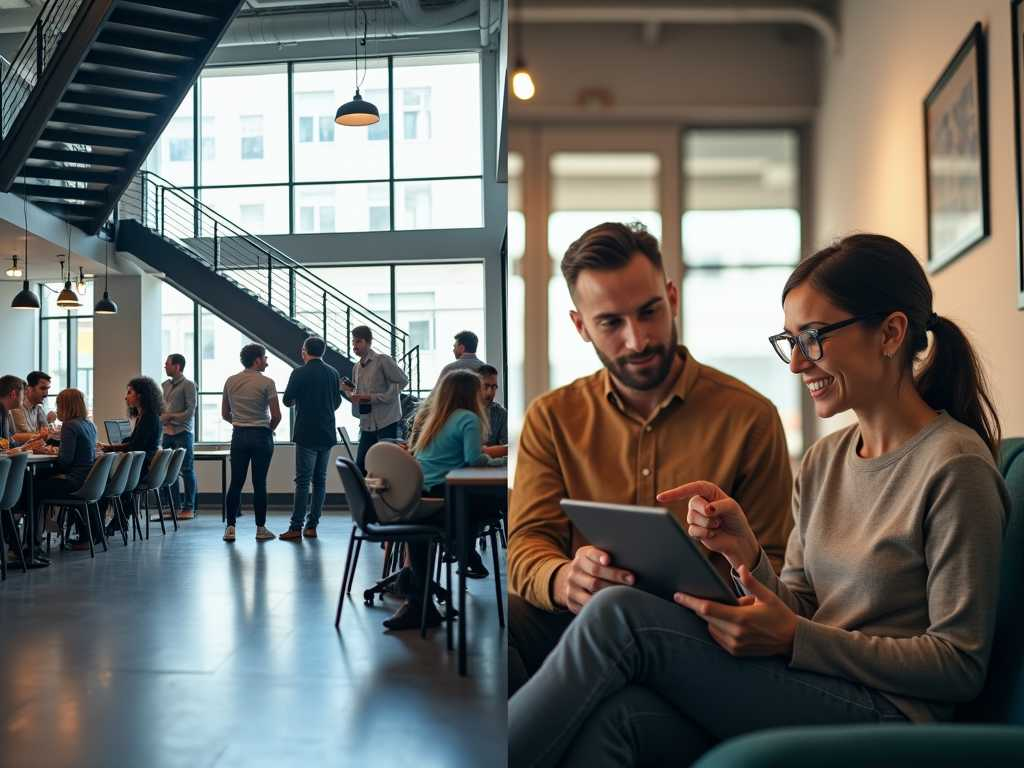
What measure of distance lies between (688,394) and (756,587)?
0.20 m

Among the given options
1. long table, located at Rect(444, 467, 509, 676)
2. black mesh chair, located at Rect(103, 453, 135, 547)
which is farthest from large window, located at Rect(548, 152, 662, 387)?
black mesh chair, located at Rect(103, 453, 135, 547)

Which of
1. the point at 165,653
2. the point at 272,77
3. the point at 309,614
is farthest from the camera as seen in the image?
the point at 272,77

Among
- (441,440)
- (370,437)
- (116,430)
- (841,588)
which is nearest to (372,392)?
(370,437)

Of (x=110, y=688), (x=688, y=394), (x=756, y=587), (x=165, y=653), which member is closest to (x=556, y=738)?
(x=756, y=587)

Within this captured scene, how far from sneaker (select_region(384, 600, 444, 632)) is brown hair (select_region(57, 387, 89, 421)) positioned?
9.23ft

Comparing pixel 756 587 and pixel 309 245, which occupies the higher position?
pixel 309 245

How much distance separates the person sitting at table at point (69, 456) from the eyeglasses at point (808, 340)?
544cm

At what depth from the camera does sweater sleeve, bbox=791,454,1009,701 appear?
0.79m

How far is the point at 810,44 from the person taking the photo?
818 mm

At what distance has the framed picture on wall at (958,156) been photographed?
2.83ft

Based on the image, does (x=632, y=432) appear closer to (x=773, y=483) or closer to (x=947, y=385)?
(x=773, y=483)

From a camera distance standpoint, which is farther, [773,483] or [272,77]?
[272,77]

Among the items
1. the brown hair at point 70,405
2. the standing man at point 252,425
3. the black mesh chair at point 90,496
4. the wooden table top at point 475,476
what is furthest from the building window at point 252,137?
the wooden table top at point 475,476

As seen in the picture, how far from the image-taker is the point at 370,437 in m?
3.94
